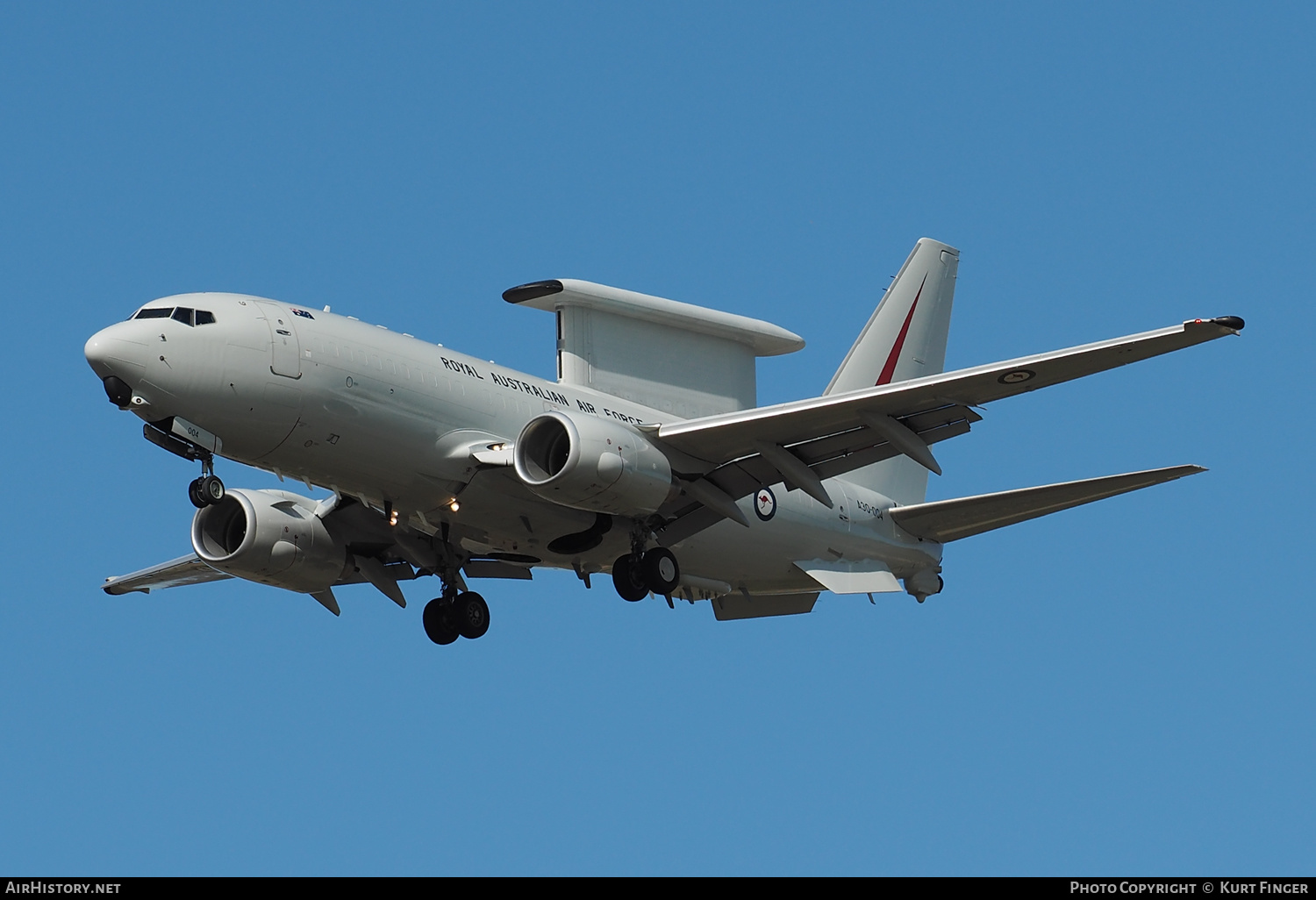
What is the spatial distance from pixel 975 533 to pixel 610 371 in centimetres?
840

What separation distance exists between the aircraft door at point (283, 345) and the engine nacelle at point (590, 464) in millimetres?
3903

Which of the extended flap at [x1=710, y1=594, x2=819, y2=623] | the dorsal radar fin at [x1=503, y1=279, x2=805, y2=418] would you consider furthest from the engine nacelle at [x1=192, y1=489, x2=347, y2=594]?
the extended flap at [x1=710, y1=594, x2=819, y2=623]

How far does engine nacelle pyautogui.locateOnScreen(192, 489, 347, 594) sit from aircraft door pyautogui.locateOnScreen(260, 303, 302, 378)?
232 inches

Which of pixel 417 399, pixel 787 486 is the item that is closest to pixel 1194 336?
pixel 787 486

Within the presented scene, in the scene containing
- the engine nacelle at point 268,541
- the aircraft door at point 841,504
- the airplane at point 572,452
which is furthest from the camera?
the aircraft door at point 841,504

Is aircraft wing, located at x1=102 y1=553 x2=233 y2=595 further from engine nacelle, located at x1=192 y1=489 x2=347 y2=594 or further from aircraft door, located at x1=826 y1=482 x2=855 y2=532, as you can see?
aircraft door, located at x1=826 y1=482 x2=855 y2=532

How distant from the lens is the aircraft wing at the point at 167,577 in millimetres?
37469

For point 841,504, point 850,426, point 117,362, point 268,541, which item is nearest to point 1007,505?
point 841,504

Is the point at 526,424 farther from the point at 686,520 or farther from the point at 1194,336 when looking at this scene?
the point at 1194,336

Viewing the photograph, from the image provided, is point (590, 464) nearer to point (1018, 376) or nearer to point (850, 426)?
point (850, 426)

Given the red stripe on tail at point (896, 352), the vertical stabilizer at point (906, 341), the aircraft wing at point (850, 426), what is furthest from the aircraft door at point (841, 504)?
the aircraft wing at point (850, 426)

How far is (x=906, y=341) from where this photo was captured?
40031 millimetres

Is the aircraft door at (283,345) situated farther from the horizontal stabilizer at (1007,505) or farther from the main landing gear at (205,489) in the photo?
the horizontal stabilizer at (1007,505)

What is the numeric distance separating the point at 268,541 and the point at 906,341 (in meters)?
15.4
